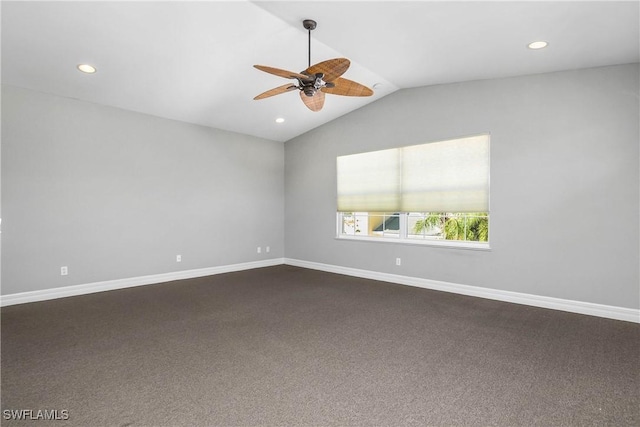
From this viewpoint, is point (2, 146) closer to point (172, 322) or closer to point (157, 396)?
point (172, 322)

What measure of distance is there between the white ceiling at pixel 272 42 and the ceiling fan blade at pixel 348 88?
2.14 feet

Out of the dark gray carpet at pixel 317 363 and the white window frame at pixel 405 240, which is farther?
the white window frame at pixel 405 240

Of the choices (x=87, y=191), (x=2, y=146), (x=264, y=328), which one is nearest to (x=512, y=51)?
(x=264, y=328)

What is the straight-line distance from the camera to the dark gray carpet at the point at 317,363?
189 centimetres

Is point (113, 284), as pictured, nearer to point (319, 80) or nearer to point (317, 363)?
point (317, 363)

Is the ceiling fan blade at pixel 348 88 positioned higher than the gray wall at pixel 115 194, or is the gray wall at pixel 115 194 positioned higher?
the ceiling fan blade at pixel 348 88

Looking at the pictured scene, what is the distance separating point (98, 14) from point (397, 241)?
15.4 feet

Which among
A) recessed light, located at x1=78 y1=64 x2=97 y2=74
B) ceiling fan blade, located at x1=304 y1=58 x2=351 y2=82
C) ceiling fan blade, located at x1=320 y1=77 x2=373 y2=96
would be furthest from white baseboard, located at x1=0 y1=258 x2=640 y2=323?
ceiling fan blade, located at x1=304 y1=58 x2=351 y2=82

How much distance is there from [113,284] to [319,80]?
14.1 ft

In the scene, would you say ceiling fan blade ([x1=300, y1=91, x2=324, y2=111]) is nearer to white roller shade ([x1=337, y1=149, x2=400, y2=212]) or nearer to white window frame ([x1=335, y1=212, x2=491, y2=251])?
white roller shade ([x1=337, y1=149, x2=400, y2=212])

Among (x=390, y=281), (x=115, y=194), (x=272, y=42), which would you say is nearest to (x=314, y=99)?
(x=272, y=42)

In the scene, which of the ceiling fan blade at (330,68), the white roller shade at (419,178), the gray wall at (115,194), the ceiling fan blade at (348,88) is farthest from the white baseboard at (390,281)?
the ceiling fan blade at (330,68)

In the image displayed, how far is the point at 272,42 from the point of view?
12.0 ft

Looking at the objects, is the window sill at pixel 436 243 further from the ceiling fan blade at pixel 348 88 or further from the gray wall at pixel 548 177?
the ceiling fan blade at pixel 348 88
